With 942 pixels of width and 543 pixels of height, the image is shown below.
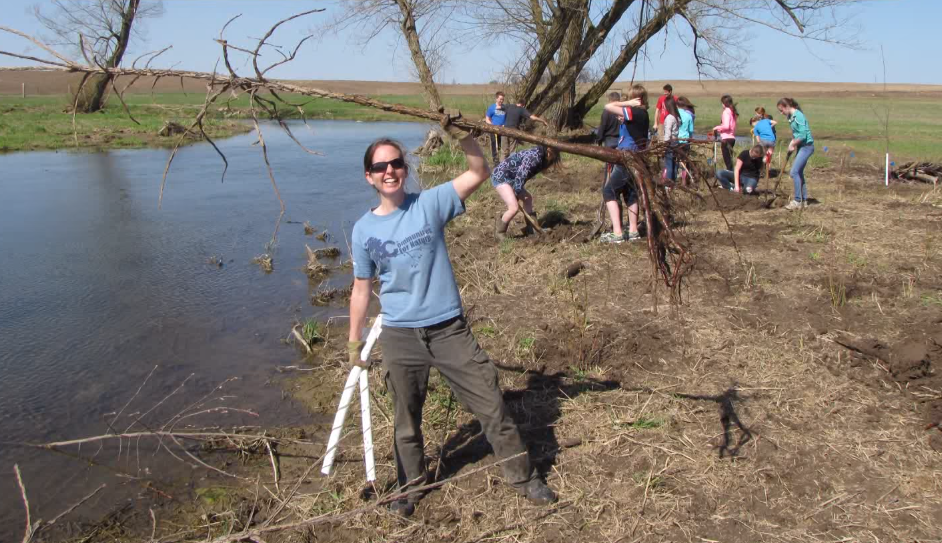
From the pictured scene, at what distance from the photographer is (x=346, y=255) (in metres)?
9.49

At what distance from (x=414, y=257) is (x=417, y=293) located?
0.54 feet

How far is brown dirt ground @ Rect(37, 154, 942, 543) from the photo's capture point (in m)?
3.33

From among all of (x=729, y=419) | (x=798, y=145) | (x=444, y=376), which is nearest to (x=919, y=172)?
(x=798, y=145)

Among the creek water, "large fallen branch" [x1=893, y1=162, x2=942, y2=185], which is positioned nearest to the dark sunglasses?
the creek water

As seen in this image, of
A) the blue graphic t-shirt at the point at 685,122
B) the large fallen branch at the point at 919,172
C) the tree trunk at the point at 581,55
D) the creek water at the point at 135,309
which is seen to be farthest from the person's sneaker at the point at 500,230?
the tree trunk at the point at 581,55

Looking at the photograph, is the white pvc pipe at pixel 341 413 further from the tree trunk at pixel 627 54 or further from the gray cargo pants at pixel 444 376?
the tree trunk at pixel 627 54

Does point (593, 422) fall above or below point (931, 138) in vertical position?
below

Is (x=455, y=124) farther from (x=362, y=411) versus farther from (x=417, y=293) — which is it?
(x=362, y=411)

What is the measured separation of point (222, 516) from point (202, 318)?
3.72 m

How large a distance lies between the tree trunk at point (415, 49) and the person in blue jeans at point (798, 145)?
28.8ft

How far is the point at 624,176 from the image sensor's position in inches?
288

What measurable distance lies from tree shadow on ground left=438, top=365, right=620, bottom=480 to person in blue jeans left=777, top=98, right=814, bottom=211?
612 cm

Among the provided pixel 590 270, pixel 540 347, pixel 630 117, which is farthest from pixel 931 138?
pixel 540 347

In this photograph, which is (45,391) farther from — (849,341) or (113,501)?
(849,341)
